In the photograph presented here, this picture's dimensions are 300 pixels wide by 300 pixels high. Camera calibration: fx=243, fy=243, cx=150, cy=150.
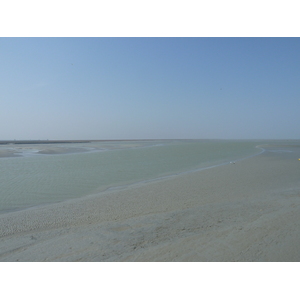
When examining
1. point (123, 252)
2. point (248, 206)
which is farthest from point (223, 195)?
point (123, 252)

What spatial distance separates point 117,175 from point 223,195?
7.27 m

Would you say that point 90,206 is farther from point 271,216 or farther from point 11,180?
point 11,180

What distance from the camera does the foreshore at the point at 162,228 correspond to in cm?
414

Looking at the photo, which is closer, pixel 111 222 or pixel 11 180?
pixel 111 222

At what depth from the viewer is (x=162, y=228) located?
17.8 feet

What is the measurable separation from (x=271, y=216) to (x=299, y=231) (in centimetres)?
104

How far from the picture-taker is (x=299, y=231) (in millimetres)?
4781

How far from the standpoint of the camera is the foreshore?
13.6 feet

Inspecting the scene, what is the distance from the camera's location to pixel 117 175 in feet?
46.8
